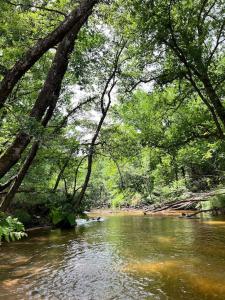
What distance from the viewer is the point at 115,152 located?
65.6ft

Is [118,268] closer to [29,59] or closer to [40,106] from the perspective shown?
[40,106]

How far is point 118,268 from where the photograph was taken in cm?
1012

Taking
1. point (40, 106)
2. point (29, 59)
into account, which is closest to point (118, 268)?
point (40, 106)

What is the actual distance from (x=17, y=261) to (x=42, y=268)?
1644mm

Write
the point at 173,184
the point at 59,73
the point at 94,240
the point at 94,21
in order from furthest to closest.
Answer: the point at 173,184
the point at 94,240
the point at 94,21
the point at 59,73

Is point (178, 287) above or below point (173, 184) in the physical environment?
below

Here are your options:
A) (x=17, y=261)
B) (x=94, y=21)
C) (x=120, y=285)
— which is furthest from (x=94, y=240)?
(x=94, y=21)

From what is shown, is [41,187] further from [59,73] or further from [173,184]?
[173,184]

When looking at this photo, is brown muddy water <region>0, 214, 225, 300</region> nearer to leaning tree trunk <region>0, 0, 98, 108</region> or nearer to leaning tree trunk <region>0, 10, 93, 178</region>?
leaning tree trunk <region>0, 10, 93, 178</region>

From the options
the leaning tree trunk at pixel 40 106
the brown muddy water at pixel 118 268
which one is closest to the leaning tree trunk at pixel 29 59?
the leaning tree trunk at pixel 40 106

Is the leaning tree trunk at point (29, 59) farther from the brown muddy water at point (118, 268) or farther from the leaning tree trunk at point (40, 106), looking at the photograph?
the brown muddy water at point (118, 268)

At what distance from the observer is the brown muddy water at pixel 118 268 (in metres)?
7.79

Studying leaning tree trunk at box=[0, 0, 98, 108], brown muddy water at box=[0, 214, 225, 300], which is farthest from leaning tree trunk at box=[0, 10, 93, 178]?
brown muddy water at box=[0, 214, 225, 300]

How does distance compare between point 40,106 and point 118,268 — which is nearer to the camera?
point 40,106
